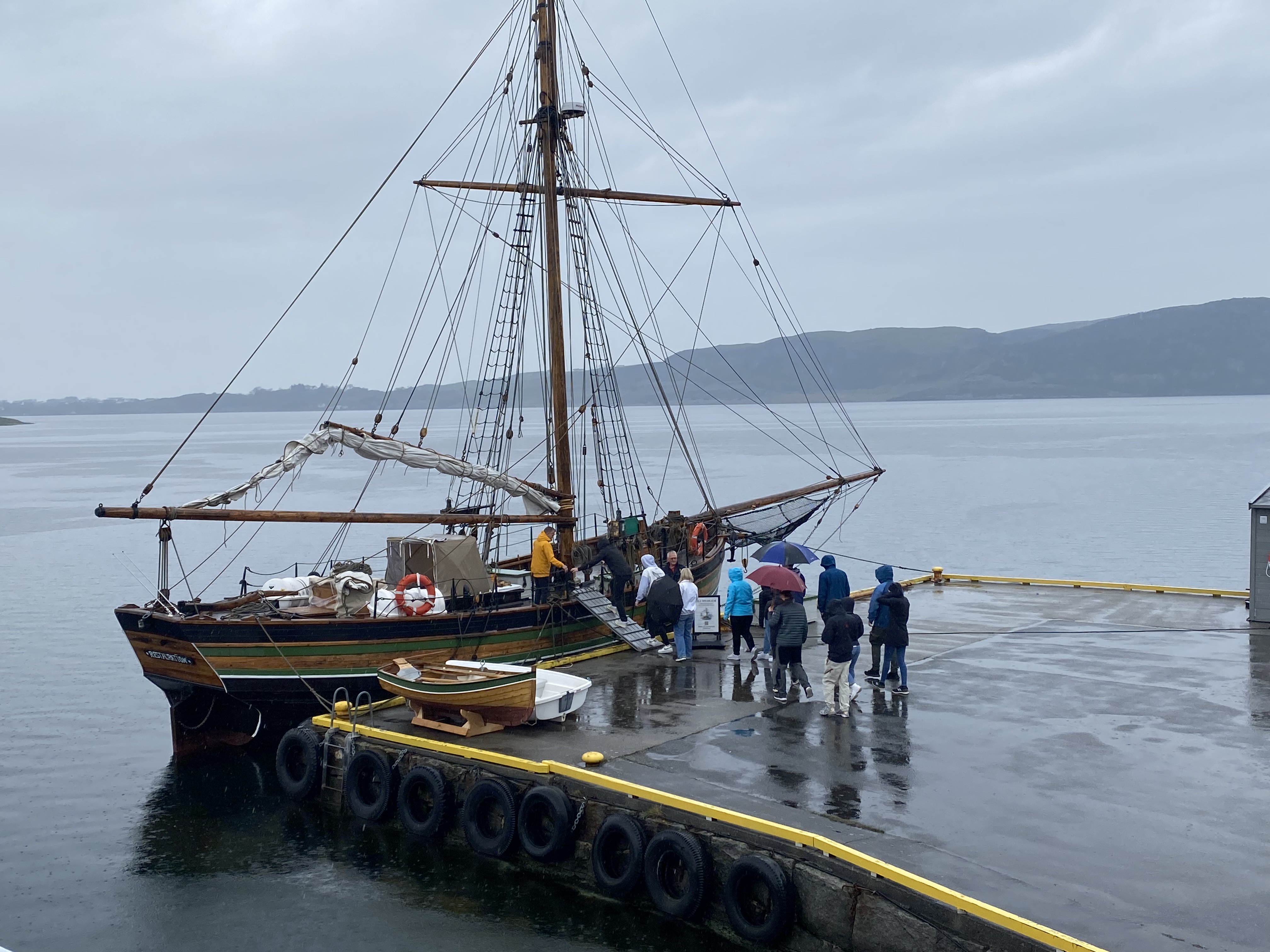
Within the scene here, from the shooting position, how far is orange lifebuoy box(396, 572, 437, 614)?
1823cm

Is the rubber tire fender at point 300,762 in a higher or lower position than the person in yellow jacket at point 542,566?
lower

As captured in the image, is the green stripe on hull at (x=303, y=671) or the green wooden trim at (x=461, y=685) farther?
the green stripe on hull at (x=303, y=671)

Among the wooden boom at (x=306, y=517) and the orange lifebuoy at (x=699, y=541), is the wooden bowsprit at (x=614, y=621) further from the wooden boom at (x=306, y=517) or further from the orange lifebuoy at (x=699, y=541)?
the orange lifebuoy at (x=699, y=541)

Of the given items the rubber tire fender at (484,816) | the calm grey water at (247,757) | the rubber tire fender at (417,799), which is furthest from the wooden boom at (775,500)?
the rubber tire fender at (484,816)

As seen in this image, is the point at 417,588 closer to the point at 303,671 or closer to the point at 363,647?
the point at 363,647

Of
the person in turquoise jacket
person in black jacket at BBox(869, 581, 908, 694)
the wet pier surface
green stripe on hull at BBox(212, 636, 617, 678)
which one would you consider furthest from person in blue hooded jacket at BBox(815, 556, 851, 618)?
green stripe on hull at BBox(212, 636, 617, 678)

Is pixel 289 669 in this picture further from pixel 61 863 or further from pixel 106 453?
pixel 106 453

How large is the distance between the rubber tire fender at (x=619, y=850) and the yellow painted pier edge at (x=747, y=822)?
289 mm

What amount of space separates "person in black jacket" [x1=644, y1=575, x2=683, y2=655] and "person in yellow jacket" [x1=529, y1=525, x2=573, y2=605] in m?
1.96

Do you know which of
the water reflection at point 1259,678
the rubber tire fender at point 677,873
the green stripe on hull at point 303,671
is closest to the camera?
the rubber tire fender at point 677,873

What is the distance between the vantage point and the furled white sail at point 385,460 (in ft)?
62.7

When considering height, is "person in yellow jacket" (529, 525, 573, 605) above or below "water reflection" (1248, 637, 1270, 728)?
above

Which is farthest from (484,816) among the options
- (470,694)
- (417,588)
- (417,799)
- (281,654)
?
(417,588)

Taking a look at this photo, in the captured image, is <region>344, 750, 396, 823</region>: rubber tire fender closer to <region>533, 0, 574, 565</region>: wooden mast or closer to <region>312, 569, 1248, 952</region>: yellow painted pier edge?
<region>312, 569, 1248, 952</region>: yellow painted pier edge
